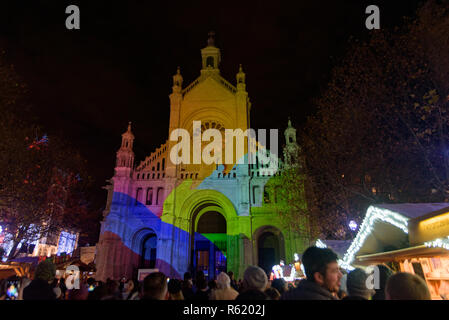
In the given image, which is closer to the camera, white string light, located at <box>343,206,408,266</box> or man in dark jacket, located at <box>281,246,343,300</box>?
man in dark jacket, located at <box>281,246,343,300</box>

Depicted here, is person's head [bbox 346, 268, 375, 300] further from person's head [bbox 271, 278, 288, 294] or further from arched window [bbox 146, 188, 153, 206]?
arched window [bbox 146, 188, 153, 206]

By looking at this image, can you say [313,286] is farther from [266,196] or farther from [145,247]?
[145,247]

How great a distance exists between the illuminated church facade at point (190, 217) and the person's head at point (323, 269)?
20.3m

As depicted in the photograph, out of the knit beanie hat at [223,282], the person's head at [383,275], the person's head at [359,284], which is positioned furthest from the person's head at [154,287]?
the person's head at [383,275]

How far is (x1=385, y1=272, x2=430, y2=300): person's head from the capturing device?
2.58 meters

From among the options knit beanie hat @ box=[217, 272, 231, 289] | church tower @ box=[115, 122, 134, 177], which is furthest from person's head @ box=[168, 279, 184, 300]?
church tower @ box=[115, 122, 134, 177]

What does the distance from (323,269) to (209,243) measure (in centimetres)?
2400

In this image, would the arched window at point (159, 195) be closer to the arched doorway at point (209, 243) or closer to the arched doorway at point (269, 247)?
the arched doorway at point (209, 243)

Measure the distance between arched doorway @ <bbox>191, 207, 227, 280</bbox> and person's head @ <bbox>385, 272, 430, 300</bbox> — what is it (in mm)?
23092

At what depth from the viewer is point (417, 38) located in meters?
10.5

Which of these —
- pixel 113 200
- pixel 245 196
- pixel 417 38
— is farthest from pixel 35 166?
pixel 417 38

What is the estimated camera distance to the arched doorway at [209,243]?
81.6 ft

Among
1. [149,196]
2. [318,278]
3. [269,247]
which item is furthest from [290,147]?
[318,278]
